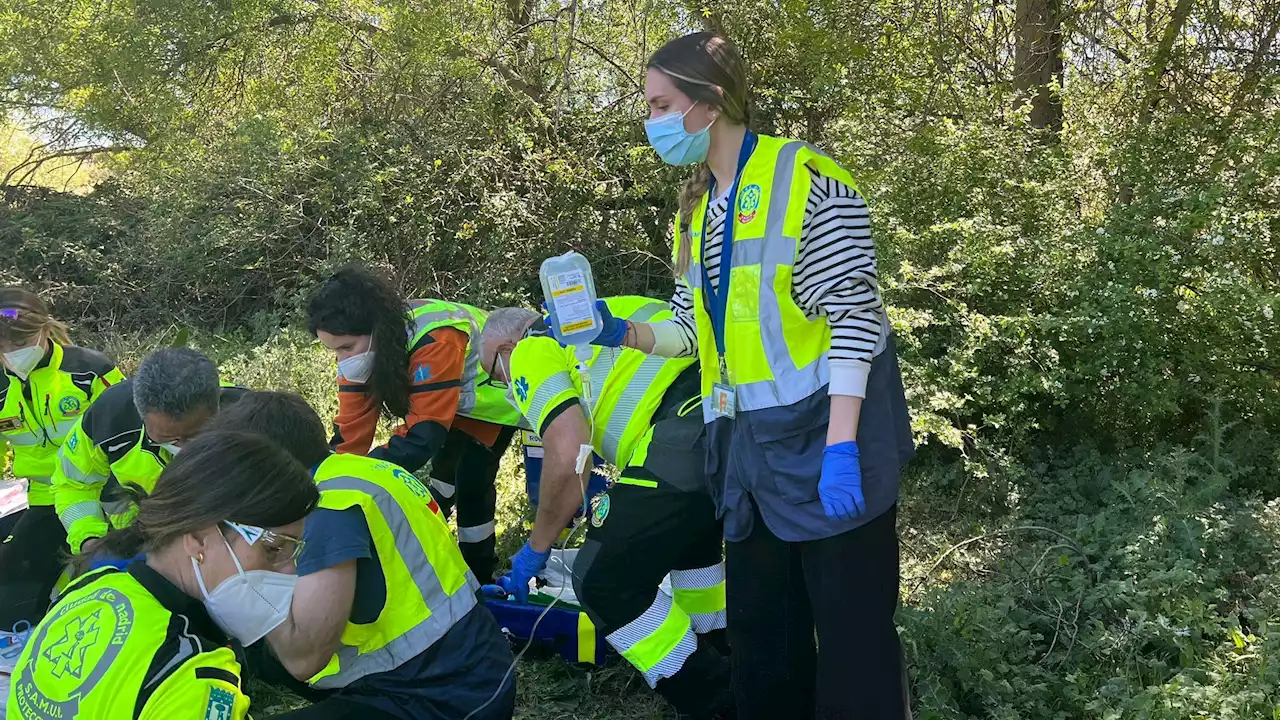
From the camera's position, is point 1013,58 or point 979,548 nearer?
point 979,548

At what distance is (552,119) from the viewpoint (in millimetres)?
8414

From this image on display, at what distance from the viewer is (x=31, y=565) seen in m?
3.70

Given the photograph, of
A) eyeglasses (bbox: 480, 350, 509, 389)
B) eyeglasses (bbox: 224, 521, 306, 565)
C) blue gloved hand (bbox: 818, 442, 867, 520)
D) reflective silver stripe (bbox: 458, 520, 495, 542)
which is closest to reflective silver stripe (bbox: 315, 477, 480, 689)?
eyeglasses (bbox: 224, 521, 306, 565)

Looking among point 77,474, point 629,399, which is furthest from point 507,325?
point 77,474

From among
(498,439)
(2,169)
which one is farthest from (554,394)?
(2,169)

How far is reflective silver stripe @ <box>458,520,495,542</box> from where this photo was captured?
4.16 meters

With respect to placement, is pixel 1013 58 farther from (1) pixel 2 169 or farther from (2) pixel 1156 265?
(1) pixel 2 169

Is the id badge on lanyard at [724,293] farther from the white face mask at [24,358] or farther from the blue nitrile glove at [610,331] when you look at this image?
the white face mask at [24,358]

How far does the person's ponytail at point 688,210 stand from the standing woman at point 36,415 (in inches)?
103

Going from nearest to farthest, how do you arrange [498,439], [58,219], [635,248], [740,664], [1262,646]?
[740,664], [1262,646], [498,439], [635,248], [58,219]

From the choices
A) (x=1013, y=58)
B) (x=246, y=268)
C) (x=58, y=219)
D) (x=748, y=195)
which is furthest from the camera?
(x=58, y=219)

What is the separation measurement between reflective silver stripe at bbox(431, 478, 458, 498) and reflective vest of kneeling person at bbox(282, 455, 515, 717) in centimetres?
182

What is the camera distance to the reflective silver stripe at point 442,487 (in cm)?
423

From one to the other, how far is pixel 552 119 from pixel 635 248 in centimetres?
145
